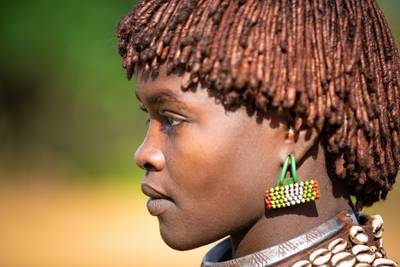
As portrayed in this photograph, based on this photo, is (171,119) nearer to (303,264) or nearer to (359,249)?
(303,264)

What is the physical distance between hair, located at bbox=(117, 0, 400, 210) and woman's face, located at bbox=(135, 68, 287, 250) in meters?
0.06

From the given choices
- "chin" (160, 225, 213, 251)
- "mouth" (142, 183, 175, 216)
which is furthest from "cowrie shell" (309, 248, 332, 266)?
"mouth" (142, 183, 175, 216)

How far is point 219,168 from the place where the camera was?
9.02ft

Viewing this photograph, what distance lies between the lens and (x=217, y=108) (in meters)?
2.72

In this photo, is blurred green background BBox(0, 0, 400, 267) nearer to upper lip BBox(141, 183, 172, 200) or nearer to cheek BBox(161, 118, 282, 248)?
upper lip BBox(141, 183, 172, 200)

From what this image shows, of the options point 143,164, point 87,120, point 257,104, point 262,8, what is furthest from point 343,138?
point 87,120

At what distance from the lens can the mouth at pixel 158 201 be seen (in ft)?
9.44

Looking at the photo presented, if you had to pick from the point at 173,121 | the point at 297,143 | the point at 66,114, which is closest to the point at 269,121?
the point at 297,143

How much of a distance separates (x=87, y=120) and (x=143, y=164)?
8728 mm

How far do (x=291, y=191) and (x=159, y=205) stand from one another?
0.49 m

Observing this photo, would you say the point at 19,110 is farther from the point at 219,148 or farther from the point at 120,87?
the point at 219,148

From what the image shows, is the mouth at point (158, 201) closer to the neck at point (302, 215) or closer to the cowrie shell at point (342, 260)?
the neck at point (302, 215)

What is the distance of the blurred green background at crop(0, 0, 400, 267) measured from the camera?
10.4m

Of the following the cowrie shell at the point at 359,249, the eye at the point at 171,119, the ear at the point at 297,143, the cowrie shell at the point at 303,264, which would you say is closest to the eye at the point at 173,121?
the eye at the point at 171,119
